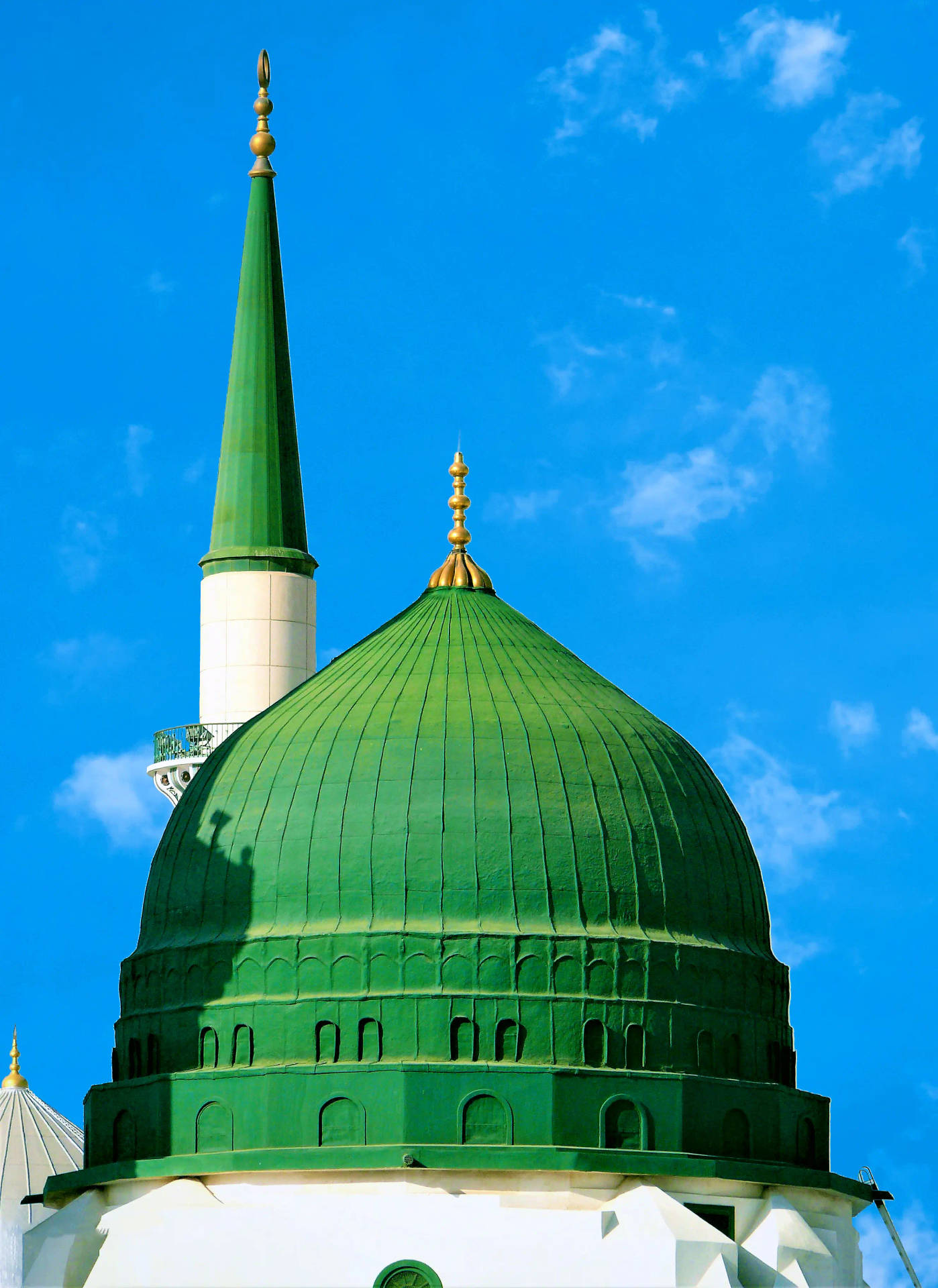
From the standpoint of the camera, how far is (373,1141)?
49.9 m

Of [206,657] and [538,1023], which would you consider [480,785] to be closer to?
[538,1023]

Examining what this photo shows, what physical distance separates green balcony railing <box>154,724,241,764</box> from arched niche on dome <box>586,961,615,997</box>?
1080 centimetres

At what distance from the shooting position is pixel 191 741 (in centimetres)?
6038

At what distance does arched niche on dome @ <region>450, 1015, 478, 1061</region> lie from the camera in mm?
50594

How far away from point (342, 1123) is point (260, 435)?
16.7m

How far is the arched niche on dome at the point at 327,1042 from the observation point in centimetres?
5088

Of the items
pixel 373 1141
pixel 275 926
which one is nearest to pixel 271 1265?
pixel 373 1141

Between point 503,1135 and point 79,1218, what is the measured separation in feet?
22.3

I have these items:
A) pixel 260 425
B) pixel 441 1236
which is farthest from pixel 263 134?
pixel 441 1236

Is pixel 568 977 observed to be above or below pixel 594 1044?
above

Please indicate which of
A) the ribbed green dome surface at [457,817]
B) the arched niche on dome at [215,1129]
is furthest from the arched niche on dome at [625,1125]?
the arched niche on dome at [215,1129]

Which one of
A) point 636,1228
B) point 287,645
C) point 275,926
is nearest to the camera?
point 636,1228

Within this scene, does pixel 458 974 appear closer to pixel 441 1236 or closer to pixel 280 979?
pixel 280 979

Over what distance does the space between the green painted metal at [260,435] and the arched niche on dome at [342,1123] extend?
13.6 m
